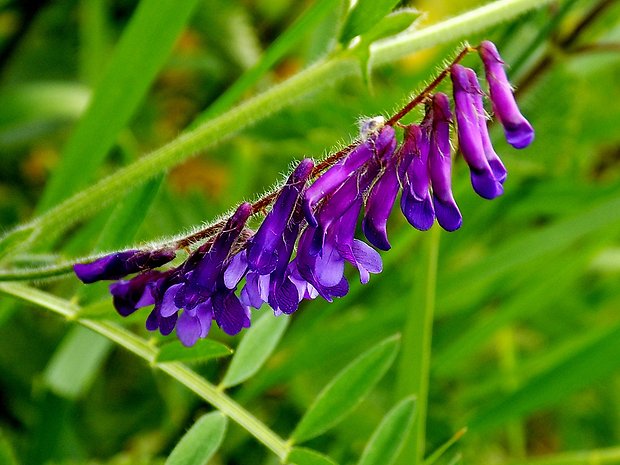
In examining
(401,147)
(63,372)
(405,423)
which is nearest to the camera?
(401,147)

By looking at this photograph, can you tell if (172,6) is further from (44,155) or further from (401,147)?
(44,155)

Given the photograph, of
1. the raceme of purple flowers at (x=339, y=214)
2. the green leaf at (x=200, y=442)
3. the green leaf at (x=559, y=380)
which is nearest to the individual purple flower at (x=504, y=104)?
the raceme of purple flowers at (x=339, y=214)

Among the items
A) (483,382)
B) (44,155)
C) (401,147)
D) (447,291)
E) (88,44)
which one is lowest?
(483,382)

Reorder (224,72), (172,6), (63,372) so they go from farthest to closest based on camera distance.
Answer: (224,72) < (63,372) < (172,6)

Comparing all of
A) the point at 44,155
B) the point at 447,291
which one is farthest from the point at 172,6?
the point at 44,155

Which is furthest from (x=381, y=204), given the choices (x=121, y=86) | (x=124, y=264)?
(x=121, y=86)
